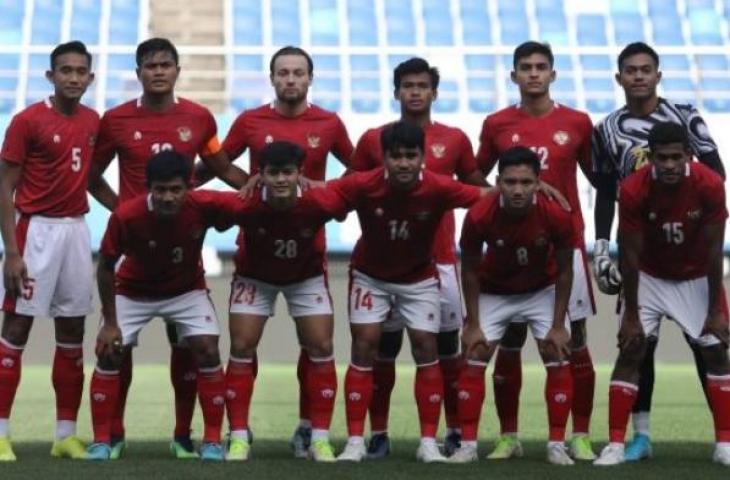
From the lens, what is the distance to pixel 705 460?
776 cm

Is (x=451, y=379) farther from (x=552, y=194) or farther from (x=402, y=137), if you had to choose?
(x=402, y=137)

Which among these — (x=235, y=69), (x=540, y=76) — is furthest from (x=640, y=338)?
(x=235, y=69)

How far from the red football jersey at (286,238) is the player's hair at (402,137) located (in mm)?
329

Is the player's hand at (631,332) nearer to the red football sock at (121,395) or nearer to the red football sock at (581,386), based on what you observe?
the red football sock at (581,386)

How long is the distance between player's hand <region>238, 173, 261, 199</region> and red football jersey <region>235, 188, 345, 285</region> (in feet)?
0.09

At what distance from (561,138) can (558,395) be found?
1.15m

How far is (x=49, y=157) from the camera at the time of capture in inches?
310

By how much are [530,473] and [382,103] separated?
11.9m

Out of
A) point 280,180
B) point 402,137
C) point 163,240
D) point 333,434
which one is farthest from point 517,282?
point 333,434

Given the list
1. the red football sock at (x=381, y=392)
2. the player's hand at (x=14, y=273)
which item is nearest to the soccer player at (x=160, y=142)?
the player's hand at (x=14, y=273)

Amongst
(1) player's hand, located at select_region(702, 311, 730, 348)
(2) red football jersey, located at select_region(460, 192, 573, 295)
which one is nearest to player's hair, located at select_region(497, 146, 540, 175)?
(2) red football jersey, located at select_region(460, 192, 573, 295)

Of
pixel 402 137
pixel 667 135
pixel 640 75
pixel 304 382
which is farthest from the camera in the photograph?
pixel 304 382

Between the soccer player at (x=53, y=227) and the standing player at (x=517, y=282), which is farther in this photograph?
the soccer player at (x=53, y=227)

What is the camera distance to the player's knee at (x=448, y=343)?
8297 millimetres
